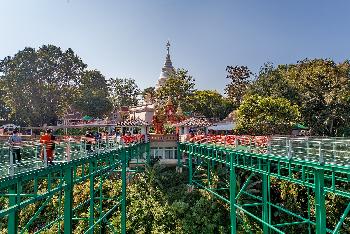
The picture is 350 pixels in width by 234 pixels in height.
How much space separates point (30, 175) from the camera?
13.2 meters

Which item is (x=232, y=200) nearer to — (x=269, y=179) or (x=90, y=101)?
(x=269, y=179)

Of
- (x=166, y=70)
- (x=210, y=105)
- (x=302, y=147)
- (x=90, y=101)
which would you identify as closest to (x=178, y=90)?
(x=210, y=105)

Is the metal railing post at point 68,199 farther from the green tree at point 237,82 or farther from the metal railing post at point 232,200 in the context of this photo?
the green tree at point 237,82

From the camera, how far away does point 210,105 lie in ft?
221

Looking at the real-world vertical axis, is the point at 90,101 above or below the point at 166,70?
below

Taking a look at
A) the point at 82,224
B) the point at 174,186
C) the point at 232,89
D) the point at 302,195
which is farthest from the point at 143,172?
the point at 232,89

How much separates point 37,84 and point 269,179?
46.9 meters

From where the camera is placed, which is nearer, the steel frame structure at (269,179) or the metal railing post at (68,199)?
the steel frame structure at (269,179)

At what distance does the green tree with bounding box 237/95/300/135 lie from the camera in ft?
138

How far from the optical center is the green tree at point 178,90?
196ft

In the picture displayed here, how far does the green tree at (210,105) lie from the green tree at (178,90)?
10.4ft

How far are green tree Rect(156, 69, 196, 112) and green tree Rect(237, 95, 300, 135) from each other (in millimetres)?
17524

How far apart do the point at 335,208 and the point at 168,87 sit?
36.0 metres

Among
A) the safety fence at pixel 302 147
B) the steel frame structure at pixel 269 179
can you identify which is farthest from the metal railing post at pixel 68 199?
the safety fence at pixel 302 147
